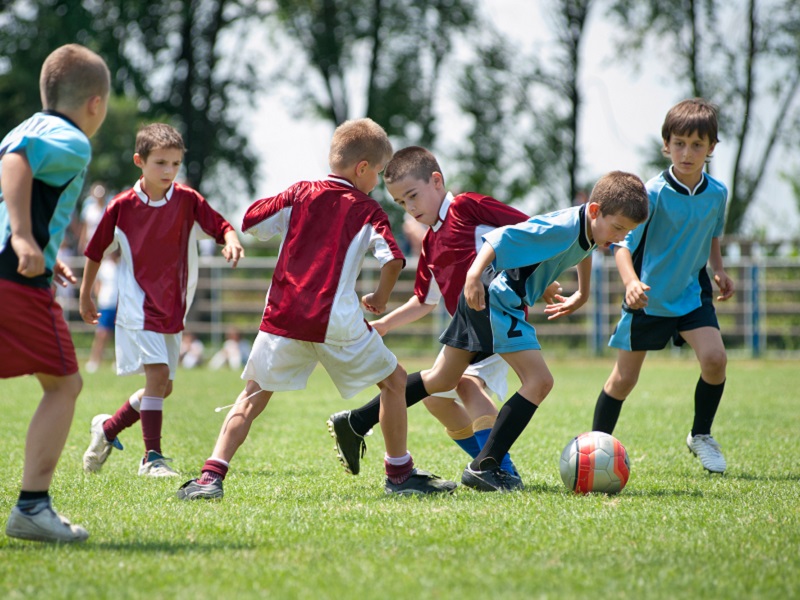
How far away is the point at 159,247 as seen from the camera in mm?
6031

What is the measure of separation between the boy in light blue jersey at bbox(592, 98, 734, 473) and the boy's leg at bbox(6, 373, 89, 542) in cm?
323

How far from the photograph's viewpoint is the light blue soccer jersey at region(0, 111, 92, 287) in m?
3.65

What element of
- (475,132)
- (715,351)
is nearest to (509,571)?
(715,351)

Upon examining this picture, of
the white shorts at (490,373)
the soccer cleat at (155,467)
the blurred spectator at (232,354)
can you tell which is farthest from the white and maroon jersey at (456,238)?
the blurred spectator at (232,354)

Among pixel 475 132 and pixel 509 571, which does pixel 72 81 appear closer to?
pixel 509 571

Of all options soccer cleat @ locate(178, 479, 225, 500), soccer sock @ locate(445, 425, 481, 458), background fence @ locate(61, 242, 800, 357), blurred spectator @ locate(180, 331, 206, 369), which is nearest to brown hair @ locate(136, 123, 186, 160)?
soccer cleat @ locate(178, 479, 225, 500)

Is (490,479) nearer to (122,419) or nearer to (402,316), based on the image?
(402,316)

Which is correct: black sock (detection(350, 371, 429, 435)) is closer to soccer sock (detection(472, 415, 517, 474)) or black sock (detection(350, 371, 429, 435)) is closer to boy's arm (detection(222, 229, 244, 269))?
soccer sock (detection(472, 415, 517, 474))

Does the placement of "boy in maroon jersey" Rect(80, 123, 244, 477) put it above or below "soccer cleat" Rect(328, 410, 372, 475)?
above

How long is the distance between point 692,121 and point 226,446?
3096 mm

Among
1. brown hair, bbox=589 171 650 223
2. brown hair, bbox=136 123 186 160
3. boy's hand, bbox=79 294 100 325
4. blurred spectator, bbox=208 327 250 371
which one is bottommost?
blurred spectator, bbox=208 327 250 371

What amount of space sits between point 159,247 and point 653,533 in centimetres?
344

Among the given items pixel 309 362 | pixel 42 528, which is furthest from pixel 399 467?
pixel 42 528

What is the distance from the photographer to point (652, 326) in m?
5.83
